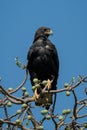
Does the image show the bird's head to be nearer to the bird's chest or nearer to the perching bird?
the perching bird

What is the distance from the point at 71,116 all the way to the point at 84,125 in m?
0.27

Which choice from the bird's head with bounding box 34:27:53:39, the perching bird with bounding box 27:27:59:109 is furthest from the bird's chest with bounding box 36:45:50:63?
the bird's head with bounding box 34:27:53:39

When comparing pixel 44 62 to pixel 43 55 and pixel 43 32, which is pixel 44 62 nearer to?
pixel 43 55

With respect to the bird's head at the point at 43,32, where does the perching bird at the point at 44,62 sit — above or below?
below

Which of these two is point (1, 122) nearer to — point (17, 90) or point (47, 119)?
point (47, 119)

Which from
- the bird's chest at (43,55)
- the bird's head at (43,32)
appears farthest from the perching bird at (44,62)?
the bird's head at (43,32)

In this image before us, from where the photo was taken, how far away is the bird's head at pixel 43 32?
9.83 metres

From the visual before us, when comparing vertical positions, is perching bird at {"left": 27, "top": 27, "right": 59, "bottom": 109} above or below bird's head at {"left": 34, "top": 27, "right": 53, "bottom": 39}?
below

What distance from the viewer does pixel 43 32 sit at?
9914mm

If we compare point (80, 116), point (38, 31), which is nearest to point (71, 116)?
point (80, 116)

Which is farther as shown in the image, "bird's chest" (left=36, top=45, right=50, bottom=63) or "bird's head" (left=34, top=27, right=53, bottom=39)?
"bird's head" (left=34, top=27, right=53, bottom=39)

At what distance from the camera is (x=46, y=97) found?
6254 millimetres

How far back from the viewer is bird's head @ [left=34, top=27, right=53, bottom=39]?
983 centimetres

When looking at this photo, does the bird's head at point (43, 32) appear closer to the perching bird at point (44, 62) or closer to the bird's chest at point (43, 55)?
the perching bird at point (44, 62)
